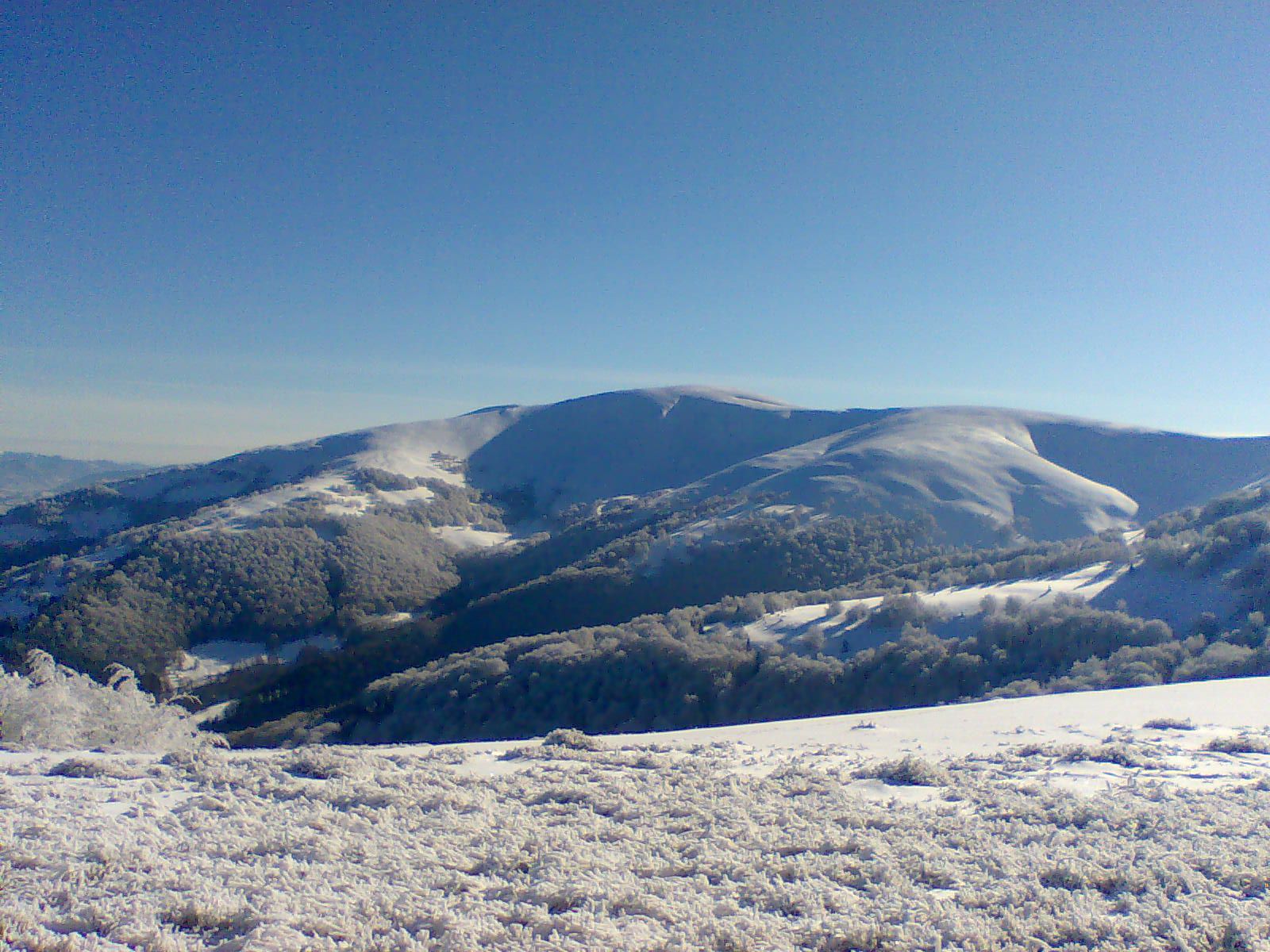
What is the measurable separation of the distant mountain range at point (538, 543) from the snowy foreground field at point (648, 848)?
11458 mm

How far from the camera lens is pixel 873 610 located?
2089cm

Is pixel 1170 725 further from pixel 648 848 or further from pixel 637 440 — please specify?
pixel 637 440

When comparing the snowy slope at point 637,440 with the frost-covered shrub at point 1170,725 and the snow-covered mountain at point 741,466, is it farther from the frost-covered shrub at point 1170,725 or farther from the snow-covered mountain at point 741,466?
the frost-covered shrub at point 1170,725

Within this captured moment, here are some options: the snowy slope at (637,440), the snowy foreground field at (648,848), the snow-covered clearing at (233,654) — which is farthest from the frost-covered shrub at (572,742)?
the snowy slope at (637,440)

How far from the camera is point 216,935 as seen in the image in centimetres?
361

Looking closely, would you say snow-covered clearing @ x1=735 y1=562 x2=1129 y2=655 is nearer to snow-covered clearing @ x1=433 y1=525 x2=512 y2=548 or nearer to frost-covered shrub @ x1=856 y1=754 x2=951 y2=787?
frost-covered shrub @ x1=856 y1=754 x2=951 y2=787

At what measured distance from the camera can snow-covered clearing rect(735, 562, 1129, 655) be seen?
19.4m

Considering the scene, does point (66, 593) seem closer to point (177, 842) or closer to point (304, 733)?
point (304, 733)

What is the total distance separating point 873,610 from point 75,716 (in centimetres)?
1797

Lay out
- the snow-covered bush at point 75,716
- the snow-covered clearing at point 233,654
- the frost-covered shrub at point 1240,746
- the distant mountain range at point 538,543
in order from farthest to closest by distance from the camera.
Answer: the snow-covered clearing at point 233,654 < the distant mountain range at point 538,543 < the snow-covered bush at point 75,716 < the frost-covered shrub at point 1240,746

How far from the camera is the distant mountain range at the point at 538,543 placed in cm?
3719

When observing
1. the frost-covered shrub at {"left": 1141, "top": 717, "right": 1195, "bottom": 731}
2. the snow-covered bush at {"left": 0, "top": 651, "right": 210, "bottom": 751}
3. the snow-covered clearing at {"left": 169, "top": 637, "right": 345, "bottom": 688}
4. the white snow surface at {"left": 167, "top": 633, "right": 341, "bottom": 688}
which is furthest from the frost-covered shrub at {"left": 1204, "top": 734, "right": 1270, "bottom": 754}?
the snow-covered clearing at {"left": 169, "top": 637, "right": 345, "bottom": 688}

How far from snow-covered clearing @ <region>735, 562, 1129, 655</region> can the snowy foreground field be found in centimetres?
1162

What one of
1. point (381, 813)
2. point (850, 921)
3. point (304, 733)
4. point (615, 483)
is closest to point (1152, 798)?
point (850, 921)
